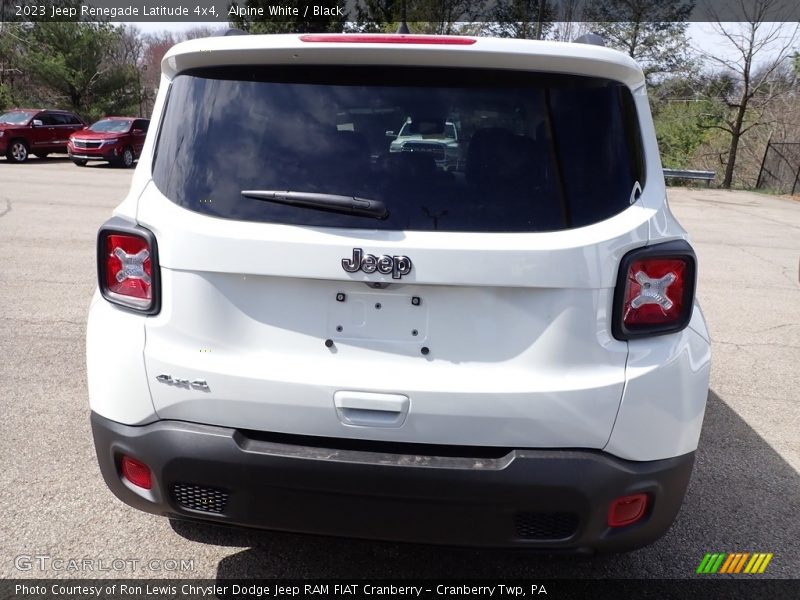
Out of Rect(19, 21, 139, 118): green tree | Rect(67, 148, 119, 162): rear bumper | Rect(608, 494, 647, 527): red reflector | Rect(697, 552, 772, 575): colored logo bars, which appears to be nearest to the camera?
Rect(608, 494, 647, 527): red reflector

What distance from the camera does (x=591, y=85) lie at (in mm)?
2121

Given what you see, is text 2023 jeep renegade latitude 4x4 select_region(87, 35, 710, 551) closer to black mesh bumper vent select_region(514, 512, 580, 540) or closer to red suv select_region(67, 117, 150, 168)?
black mesh bumper vent select_region(514, 512, 580, 540)

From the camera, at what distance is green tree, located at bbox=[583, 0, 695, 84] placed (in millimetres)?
25922

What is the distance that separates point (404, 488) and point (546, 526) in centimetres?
47

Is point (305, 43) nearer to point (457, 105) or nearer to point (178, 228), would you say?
point (457, 105)

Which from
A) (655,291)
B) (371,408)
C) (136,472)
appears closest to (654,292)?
(655,291)

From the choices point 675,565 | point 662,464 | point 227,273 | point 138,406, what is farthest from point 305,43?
point 675,565

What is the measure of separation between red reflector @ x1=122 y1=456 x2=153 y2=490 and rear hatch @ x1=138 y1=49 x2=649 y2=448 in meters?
0.22

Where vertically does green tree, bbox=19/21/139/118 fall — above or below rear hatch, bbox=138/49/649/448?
below

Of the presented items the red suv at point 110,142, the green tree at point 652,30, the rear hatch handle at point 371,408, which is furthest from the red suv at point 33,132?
the rear hatch handle at point 371,408

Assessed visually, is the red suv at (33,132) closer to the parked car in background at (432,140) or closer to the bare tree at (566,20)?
the bare tree at (566,20)

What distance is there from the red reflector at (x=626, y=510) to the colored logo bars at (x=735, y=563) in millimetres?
905

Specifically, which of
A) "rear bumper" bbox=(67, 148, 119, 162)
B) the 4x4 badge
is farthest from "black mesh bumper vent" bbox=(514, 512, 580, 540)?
"rear bumper" bbox=(67, 148, 119, 162)
